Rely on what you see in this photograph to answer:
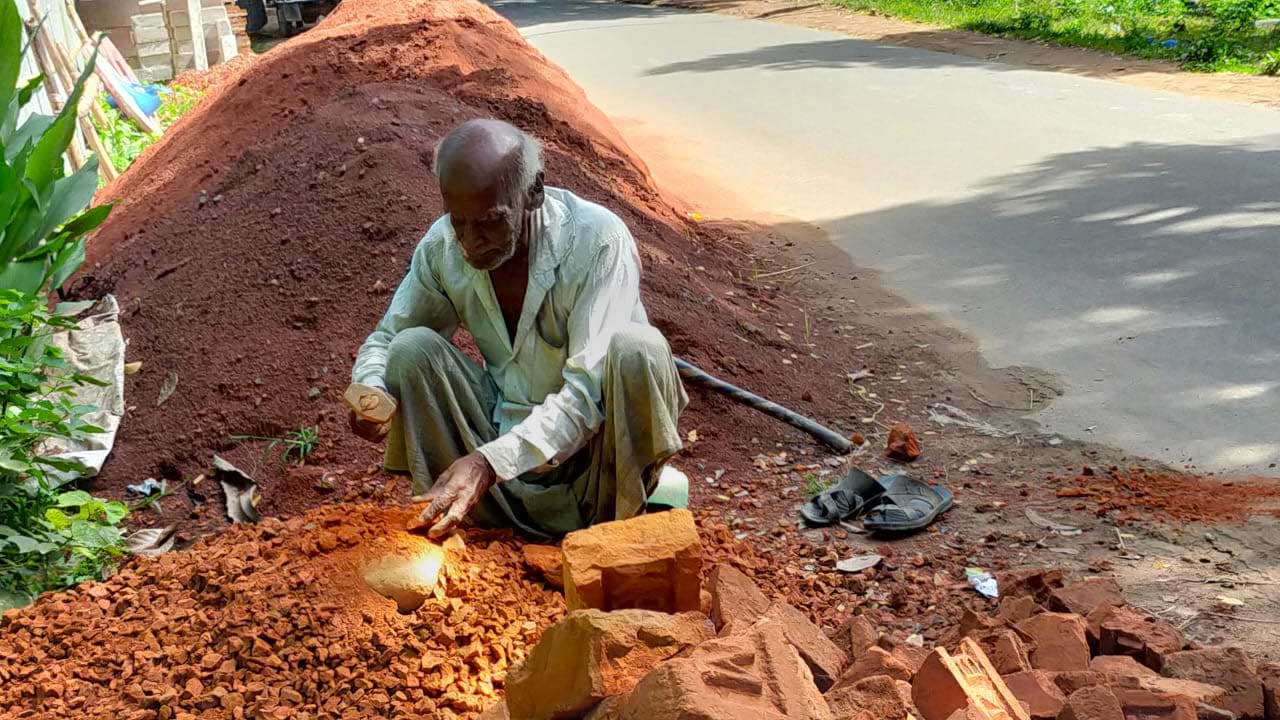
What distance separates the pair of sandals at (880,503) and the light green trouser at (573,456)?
1176 mm

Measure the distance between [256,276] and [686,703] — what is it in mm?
4302

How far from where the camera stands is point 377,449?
4.95m

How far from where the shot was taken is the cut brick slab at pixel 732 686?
2.12 m

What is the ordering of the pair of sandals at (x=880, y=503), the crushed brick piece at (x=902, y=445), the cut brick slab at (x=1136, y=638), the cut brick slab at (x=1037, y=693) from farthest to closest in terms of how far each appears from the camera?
the crushed brick piece at (x=902, y=445)
the pair of sandals at (x=880, y=503)
the cut brick slab at (x=1136, y=638)
the cut brick slab at (x=1037, y=693)

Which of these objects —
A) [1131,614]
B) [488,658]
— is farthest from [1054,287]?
[488,658]

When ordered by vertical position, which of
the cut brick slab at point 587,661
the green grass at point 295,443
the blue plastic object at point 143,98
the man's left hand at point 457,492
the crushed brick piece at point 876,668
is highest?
the blue plastic object at point 143,98

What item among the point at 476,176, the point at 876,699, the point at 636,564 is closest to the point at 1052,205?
the point at 476,176

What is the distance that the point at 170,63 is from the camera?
1241 centimetres

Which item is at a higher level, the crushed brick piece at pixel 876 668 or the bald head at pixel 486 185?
the bald head at pixel 486 185

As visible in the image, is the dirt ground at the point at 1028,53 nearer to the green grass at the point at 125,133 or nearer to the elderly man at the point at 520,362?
the green grass at the point at 125,133

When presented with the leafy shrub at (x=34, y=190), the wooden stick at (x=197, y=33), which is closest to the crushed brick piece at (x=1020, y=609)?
the leafy shrub at (x=34, y=190)

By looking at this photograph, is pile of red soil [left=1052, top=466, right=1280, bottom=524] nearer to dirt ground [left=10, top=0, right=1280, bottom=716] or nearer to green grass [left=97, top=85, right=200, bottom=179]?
dirt ground [left=10, top=0, right=1280, bottom=716]

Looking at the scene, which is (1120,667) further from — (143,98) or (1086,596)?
(143,98)

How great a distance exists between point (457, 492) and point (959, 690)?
133 cm
